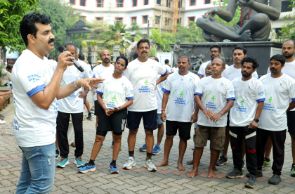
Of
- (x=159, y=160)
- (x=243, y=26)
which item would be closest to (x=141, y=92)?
(x=159, y=160)

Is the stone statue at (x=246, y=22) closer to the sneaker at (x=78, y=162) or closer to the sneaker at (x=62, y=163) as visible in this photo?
the sneaker at (x=78, y=162)

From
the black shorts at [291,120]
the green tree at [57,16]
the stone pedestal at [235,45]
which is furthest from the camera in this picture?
the green tree at [57,16]

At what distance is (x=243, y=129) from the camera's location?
16.8 feet

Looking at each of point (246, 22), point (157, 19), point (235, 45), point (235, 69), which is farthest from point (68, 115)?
point (157, 19)

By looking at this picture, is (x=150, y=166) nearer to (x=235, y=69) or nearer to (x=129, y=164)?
(x=129, y=164)

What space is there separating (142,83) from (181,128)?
0.99 metres

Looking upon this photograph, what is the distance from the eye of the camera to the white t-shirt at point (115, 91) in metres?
5.28

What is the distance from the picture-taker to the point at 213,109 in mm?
5188

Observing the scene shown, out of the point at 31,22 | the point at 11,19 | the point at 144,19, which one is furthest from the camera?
the point at 144,19

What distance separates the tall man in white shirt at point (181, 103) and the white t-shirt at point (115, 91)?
743 millimetres

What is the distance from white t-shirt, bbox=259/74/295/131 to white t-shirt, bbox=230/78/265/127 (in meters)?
0.18

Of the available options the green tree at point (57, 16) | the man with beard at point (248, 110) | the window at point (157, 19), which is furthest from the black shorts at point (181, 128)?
the window at point (157, 19)

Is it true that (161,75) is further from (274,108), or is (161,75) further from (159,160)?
(274,108)

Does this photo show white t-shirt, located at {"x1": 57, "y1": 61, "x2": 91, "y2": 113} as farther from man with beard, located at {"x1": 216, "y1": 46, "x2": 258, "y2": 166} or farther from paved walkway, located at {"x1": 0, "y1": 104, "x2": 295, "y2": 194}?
man with beard, located at {"x1": 216, "y1": 46, "x2": 258, "y2": 166}
